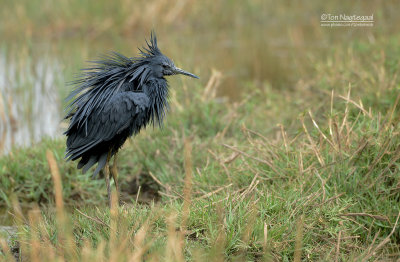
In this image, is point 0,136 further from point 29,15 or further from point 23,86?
point 29,15

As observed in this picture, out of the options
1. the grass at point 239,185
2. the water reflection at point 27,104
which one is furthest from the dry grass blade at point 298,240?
the water reflection at point 27,104

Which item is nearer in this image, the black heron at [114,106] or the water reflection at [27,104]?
the black heron at [114,106]

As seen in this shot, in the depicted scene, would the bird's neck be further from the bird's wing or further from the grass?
the grass

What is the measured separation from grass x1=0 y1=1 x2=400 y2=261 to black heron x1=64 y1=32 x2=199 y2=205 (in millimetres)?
272

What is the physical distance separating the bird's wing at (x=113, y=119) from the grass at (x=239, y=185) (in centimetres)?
26

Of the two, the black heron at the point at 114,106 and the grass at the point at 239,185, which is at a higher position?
the black heron at the point at 114,106

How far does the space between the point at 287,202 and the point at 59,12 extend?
949 cm

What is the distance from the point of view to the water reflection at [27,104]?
6676 millimetres

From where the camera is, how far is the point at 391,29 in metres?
10.0

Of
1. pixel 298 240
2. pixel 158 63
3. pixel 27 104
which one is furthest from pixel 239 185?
pixel 27 104

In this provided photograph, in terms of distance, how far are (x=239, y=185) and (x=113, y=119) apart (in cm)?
120

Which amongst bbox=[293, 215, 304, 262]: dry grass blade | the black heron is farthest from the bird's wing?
bbox=[293, 215, 304, 262]: dry grass blade

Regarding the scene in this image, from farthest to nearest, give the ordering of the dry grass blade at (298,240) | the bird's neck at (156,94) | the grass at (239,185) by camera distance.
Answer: the bird's neck at (156,94) < the grass at (239,185) < the dry grass blade at (298,240)

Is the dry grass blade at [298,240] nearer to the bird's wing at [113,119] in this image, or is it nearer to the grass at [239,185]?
the grass at [239,185]
